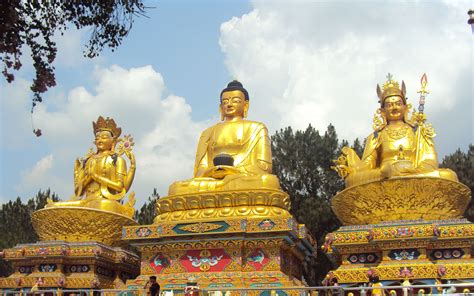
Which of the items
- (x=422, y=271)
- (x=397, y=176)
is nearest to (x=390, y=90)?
(x=397, y=176)

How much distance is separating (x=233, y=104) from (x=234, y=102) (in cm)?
6

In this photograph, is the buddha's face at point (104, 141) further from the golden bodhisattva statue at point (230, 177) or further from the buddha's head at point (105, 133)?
the golden bodhisattva statue at point (230, 177)

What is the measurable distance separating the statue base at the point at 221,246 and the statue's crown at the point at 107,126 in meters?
4.63

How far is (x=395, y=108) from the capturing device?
1271 cm

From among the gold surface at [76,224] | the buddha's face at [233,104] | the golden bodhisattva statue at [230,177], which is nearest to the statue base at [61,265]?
the gold surface at [76,224]

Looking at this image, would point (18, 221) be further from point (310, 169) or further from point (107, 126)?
point (310, 169)

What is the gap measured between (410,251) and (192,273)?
395 cm

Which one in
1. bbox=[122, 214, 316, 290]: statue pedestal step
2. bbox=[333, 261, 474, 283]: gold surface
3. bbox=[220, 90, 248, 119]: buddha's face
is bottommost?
bbox=[333, 261, 474, 283]: gold surface

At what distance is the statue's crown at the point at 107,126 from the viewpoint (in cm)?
1559

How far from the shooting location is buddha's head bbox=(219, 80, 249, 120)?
46.3 feet

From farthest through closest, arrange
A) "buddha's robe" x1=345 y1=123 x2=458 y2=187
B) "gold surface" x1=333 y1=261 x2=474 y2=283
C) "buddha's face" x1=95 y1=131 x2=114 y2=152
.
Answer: "buddha's face" x1=95 y1=131 x2=114 y2=152
"buddha's robe" x1=345 y1=123 x2=458 y2=187
"gold surface" x1=333 y1=261 x2=474 y2=283

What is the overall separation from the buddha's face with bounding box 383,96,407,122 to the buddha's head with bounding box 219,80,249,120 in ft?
11.4

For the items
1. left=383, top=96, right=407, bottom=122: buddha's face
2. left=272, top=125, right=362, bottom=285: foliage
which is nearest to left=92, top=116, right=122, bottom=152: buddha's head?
left=272, top=125, right=362, bottom=285: foliage

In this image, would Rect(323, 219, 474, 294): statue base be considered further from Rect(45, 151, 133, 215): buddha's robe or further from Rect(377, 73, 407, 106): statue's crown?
Rect(45, 151, 133, 215): buddha's robe
